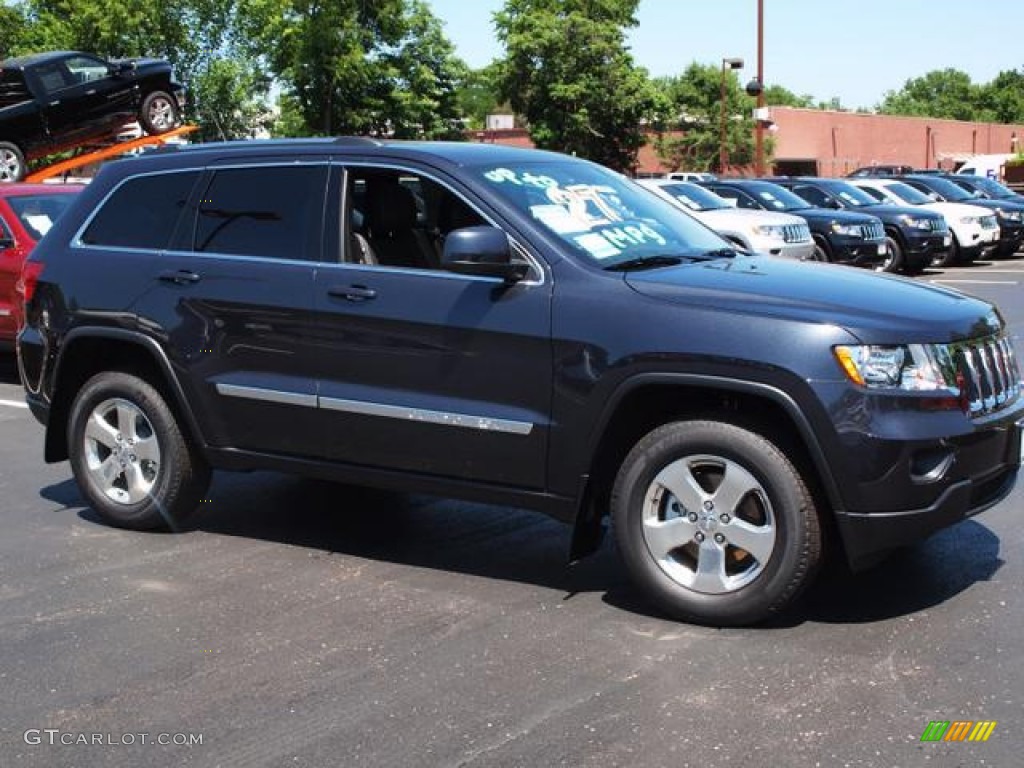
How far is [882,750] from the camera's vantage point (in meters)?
3.75

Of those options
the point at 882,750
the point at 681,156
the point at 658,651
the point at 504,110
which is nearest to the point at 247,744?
the point at 658,651

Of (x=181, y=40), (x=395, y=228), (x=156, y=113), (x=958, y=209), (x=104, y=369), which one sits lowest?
(x=104, y=369)

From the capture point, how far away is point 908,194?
2592cm

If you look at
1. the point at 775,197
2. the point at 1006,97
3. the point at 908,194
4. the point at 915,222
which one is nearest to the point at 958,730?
the point at 775,197

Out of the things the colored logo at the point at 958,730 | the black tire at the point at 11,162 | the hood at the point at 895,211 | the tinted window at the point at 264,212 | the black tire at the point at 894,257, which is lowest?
the colored logo at the point at 958,730

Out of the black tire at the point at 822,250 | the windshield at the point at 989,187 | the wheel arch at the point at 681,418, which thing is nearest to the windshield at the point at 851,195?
the black tire at the point at 822,250

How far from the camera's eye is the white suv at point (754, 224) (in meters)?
17.8

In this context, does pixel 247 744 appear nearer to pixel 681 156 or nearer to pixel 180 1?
pixel 180 1

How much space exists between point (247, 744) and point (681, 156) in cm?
6913

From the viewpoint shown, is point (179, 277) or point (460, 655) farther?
point (179, 277)

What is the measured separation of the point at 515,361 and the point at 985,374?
180cm

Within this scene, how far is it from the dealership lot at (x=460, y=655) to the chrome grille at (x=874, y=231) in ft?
48.3

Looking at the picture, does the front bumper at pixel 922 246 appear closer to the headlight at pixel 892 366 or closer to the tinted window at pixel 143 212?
the tinted window at pixel 143 212

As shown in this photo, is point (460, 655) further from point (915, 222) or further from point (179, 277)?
point (915, 222)
